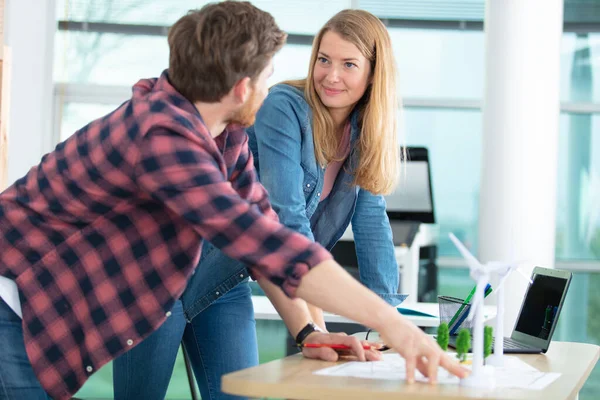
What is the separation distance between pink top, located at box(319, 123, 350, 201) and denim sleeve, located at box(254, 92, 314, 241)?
17 cm

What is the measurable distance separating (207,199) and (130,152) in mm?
147

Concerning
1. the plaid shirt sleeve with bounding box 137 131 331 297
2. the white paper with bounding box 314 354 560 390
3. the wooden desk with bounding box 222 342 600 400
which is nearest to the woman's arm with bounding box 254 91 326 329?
the white paper with bounding box 314 354 560 390

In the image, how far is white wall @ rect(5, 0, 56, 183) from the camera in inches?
205

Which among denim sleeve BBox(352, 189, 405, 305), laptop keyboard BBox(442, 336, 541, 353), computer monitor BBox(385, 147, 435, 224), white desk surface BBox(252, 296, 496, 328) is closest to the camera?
laptop keyboard BBox(442, 336, 541, 353)

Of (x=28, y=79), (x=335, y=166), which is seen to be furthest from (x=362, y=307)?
(x=28, y=79)

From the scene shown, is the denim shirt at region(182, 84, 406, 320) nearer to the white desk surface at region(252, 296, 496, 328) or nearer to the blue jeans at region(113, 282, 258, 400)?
the blue jeans at region(113, 282, 258, 400)

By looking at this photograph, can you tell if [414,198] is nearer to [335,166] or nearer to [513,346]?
[335,166]

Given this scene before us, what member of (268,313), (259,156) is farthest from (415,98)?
(259,156)

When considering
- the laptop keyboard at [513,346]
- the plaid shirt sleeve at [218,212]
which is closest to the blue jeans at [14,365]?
the plaid shirt sleeve at [218,212]

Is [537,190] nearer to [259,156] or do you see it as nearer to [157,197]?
[259,156]

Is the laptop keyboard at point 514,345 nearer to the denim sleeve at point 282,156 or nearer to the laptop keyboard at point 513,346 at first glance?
the laptop keyboard at point 513,346

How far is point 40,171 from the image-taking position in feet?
4.99

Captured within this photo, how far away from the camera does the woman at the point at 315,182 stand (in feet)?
6.60

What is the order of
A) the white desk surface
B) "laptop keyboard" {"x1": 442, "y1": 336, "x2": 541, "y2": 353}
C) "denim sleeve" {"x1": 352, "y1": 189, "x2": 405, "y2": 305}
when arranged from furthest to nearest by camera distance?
the white desk surface, "denim sleeve" {"x1": 352, "y1": 189, "x2": 405, "y2": 305}, "laptop keyboard" {"x1": 442, "y1": 336, "x2": 541, "y2": 353}
